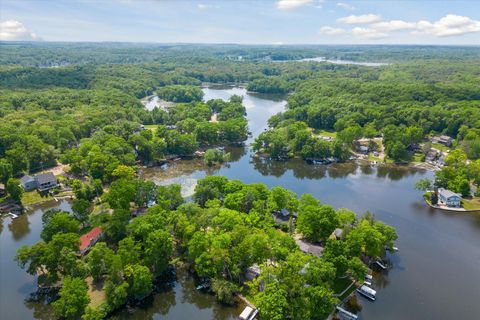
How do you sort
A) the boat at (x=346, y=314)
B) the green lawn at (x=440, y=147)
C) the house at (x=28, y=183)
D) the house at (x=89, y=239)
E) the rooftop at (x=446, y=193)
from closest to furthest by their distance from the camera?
1. the boat at (x=346, y=314)
2. the house at (x=89, y=239)
3. the rooftop at (x=446, y=193)
4. the house at (x=28, y=183)
5. the green lawn at (x=440, y=147)

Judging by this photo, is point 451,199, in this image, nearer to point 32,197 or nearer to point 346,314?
point 346,314

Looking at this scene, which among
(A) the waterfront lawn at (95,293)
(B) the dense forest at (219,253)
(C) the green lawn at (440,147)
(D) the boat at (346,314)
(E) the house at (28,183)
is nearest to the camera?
(B) the dense forest at (219,253)

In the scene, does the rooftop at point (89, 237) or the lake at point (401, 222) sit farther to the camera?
the rooftop at point (89, 237)

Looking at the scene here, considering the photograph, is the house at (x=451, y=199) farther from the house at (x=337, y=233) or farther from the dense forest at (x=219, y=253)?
the house at (x=337, y=233)

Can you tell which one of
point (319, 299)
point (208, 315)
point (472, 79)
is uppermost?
point (472, 79)

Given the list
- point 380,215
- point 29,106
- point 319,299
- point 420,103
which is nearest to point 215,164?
point 380,215

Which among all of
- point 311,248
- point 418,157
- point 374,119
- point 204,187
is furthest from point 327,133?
point 311,248

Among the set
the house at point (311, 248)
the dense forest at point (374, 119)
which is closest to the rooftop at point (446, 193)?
the dense forest at point (374, 119)

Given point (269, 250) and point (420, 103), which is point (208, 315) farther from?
point (420, 103)
